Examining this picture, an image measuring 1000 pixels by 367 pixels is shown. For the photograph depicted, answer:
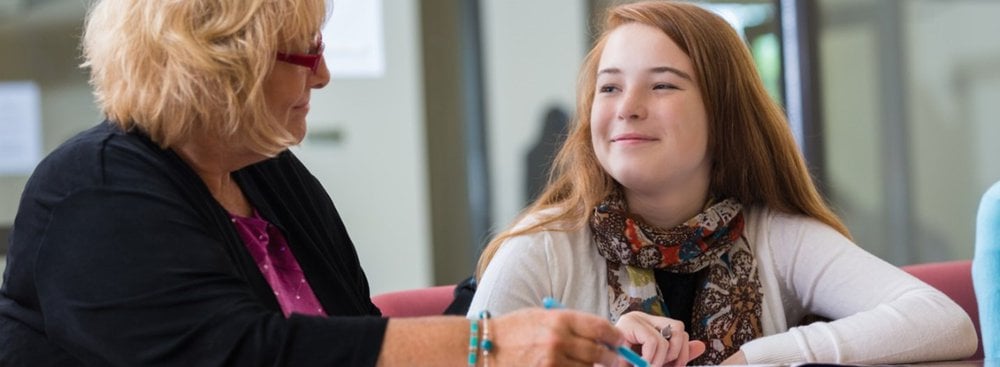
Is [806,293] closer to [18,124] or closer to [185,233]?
[185,233]

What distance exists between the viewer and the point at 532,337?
4.43 ft

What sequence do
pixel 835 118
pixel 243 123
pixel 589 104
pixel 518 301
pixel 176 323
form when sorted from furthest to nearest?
1. pixel 835 118
2. pixel 589 104
3. pixel 518 301
4. pixel 243 123
5. pixel 176 323

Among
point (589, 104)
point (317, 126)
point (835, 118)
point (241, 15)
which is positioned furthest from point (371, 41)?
point (241, 15)

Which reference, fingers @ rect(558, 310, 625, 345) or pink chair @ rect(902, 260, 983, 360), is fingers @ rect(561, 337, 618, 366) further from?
pink chair @ rect(902, 260, 983, 360)

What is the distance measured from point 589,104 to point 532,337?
2.88 feet

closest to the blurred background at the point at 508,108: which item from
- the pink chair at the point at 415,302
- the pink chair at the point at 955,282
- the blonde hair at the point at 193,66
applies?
the pink chair at the point at 955,282

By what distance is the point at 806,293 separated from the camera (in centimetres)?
208

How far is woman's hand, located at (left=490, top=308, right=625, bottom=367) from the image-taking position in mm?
1343

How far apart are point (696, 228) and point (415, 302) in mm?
560

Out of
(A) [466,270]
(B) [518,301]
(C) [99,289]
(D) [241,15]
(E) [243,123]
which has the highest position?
(D) [241,15]

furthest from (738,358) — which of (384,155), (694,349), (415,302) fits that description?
(384,155)

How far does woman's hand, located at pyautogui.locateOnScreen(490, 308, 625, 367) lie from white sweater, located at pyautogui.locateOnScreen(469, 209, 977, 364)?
1.78ft

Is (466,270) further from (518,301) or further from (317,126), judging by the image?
(518,301)

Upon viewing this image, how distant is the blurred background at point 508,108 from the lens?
4496mm
